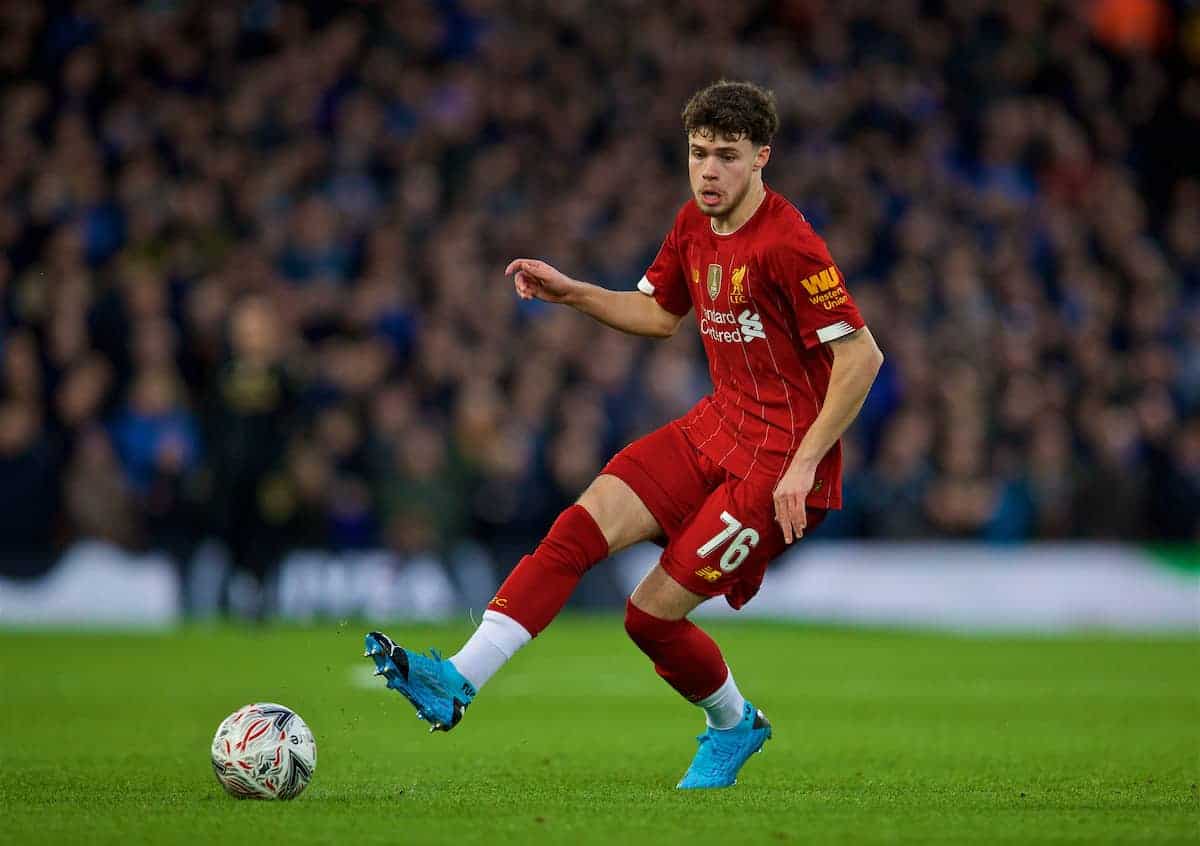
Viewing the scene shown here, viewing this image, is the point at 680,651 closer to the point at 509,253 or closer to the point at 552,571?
the point at 552,571

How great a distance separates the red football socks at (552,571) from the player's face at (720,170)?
1157mm

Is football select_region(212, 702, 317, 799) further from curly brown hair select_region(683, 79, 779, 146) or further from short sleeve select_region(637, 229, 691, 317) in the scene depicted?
curly brown hair select_region(683, 79, 779, 146)

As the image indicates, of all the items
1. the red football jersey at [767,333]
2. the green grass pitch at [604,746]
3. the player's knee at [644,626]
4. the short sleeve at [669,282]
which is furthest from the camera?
the short sleeve at [669,282]

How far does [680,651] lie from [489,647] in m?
0.78

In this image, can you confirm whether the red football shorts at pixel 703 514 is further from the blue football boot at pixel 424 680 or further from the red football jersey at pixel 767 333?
the blue football boot at pixel 424 680

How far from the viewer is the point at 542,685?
37.5 ft

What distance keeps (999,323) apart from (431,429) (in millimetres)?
5838

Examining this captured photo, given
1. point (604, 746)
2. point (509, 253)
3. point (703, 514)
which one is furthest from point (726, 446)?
point (509, 253)

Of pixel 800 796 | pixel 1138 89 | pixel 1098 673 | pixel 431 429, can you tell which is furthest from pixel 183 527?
pixel 1138 89

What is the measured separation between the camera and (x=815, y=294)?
20.6 feet

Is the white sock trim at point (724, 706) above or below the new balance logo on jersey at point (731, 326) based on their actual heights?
below

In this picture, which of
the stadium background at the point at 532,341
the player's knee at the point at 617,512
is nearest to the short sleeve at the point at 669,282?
the player's knee at the point at 617,512

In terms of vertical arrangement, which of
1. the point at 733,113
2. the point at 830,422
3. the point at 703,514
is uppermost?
the point at 733,113

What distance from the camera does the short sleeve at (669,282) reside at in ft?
22.8
